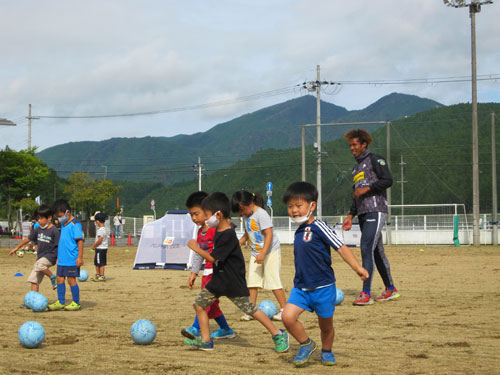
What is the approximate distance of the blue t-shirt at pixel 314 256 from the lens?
18.0 ft

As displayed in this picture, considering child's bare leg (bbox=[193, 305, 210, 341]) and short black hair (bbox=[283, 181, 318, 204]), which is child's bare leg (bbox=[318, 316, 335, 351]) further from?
child's bare leg (bbox=[193, 305, 210, 341])

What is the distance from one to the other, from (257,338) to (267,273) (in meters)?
1.34

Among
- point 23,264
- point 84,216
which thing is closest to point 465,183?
point 84,216

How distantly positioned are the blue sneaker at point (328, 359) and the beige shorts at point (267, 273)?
8.61ft

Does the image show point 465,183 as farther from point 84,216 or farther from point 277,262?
point 277,262

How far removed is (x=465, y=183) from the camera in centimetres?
10319

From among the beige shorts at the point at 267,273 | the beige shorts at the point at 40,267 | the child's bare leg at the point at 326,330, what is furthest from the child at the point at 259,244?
the beige shorts at the point at 40,267

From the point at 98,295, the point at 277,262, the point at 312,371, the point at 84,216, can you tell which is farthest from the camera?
the point at 84,216

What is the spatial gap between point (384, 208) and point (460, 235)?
27.4 m

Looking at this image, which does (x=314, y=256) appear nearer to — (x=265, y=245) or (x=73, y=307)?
(x=265, y=245)

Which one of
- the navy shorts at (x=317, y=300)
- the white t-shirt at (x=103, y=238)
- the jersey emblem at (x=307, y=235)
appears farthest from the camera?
the white t-shirt at (x=103, y=238)

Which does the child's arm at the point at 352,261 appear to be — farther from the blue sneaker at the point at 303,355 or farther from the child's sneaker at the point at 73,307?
the child's sneaker at the point at 73,307

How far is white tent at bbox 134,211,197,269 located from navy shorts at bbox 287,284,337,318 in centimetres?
1277

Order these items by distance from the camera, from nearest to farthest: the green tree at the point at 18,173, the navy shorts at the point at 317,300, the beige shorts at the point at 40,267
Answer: the navy shorts at the point at 317,300 → the beige shorts at the point at 40,267 → the green tree at the point at 18,173
